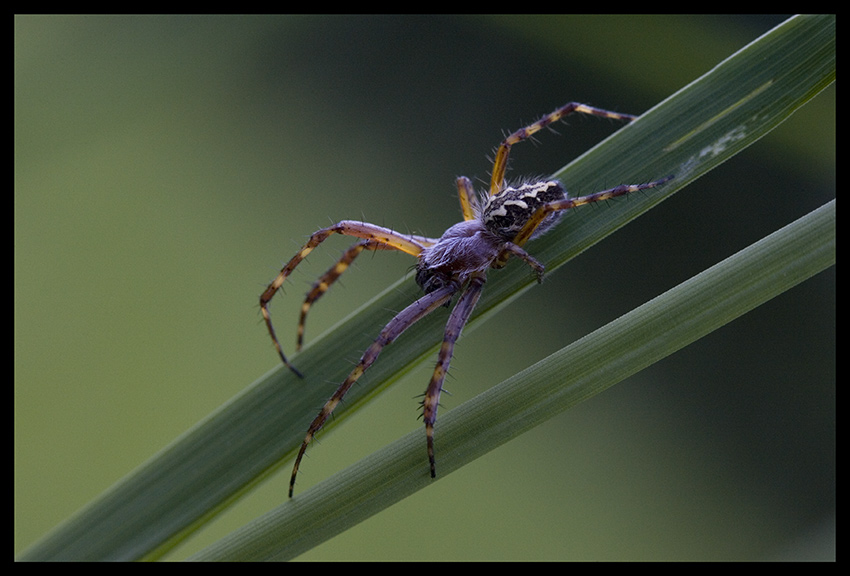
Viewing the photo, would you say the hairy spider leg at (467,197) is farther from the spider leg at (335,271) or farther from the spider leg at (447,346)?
the spider leg at (447,346)

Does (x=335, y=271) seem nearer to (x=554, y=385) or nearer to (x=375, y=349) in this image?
(x=375, y=349)

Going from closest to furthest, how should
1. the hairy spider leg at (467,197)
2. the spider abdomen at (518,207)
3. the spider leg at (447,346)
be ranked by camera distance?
the spider leg at (447,346) < the spider abdomen at (518,207) < the hairy spider leg at (467,197)

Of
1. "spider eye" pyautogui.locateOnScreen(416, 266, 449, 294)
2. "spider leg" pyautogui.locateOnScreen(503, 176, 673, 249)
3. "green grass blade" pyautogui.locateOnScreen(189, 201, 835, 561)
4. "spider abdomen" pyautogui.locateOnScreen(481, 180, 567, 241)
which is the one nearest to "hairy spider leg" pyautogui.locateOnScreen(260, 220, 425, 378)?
"spider eye" pyautogui.locateOnScreen(416, 266, 449, 294)

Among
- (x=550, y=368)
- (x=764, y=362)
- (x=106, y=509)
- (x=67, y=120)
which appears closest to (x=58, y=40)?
(x=67, y=120)

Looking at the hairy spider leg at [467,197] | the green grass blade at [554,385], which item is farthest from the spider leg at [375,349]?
the hairy spider leg at [467,197]

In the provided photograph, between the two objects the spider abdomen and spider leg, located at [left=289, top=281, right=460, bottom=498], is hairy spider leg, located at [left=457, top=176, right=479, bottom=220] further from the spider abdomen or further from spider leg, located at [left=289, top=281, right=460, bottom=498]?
spider leg, located at [left=289, top=281, right=460, bottom=498]

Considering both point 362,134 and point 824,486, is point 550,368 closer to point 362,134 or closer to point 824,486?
point 824,486

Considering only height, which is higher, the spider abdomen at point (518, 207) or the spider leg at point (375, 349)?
the spider abdomen at point (518, 207)
